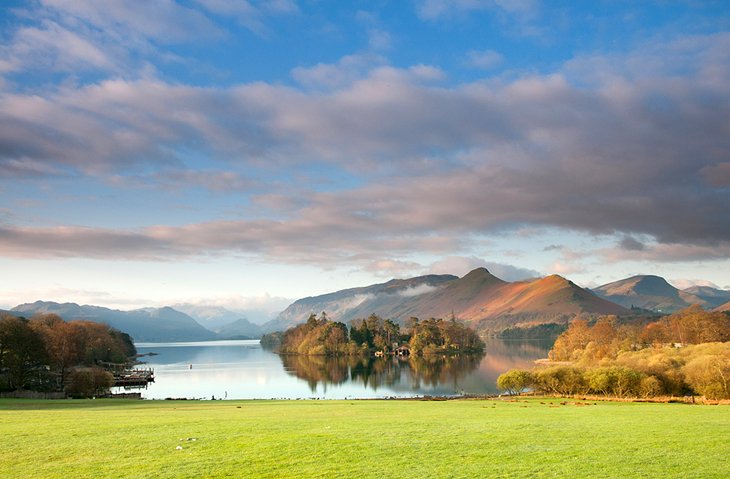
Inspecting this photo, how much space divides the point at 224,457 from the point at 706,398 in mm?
42921

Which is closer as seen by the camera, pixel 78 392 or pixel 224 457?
pixel 224 457

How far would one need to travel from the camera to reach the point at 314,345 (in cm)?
17412

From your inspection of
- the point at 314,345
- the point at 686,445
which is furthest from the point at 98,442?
the point at 314,345

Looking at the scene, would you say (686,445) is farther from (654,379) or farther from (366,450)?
(654,379)

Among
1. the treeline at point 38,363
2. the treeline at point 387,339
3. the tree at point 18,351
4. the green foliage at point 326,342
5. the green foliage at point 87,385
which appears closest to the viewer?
the green foliage at point 87,385

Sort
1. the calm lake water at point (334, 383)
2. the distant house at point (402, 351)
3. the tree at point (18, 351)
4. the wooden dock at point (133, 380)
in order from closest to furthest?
the tree at point (18, 351), the calm lake water at point (334, 383), the wooden dock at point (133, 380), the distant house at point (402, 351)

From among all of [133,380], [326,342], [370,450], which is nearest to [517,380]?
[370,450]

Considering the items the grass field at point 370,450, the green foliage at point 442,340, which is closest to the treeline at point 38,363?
the grass field at point 370,450

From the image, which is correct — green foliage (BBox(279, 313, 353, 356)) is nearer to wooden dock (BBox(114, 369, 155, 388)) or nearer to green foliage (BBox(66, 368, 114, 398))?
wooden dock (BBox(114, 369, 155, 388))

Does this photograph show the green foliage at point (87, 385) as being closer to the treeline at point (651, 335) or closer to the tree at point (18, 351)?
the tree at point (18, 351)

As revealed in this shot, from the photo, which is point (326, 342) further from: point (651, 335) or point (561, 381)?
point (561, 381)

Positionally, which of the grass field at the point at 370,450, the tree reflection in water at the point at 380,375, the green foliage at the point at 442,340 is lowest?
the tree reflection in water at the point at 380,375

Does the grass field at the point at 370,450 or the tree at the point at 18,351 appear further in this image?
the tree at the point at 18,351

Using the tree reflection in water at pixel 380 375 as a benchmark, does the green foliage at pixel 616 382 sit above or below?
above
